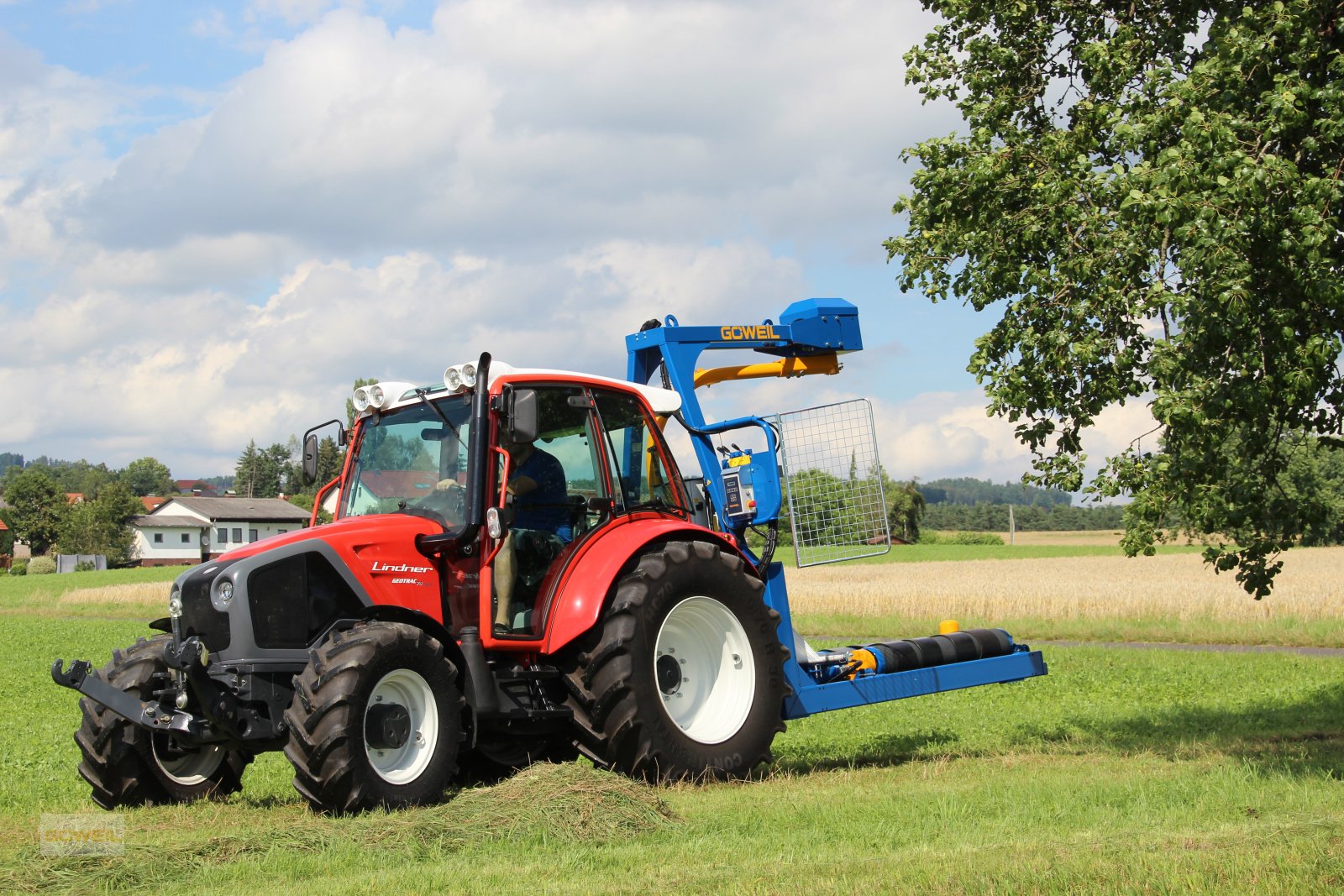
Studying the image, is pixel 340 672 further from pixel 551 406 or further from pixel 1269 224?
pixel 1269 224

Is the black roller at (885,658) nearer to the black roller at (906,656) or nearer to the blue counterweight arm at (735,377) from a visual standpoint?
the black roller at (906,656)

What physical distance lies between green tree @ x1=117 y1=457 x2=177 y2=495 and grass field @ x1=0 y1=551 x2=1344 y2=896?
184 m

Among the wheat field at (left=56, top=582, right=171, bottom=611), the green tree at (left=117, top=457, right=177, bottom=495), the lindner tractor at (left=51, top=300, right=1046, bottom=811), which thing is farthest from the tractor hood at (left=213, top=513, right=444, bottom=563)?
the green tree at (left=117, top=457, right=177, bottom=495)

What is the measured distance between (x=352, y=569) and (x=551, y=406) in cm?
186

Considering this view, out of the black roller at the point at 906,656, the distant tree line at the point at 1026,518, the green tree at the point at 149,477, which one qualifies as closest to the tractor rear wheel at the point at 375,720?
the black roller at the point at 906,656

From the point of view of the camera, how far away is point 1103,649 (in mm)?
22172

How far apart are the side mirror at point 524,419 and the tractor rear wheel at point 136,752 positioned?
2611 millimetres

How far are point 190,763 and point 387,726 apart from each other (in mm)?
1916

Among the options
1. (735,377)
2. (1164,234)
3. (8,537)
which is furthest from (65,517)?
(1164,234)

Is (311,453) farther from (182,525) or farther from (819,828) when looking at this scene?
(182,525)

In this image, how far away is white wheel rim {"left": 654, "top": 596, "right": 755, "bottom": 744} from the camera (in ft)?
29.1

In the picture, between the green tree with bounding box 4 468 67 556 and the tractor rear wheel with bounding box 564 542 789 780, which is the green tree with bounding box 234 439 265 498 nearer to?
the green tree with bounding box 4 468 67 556

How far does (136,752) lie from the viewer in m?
8.03

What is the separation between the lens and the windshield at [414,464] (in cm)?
833
